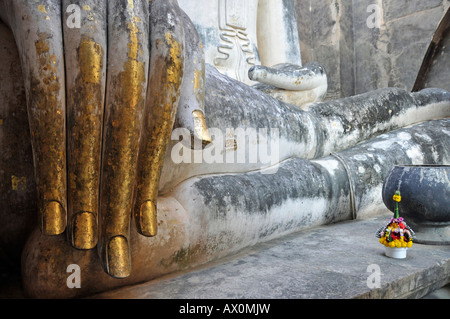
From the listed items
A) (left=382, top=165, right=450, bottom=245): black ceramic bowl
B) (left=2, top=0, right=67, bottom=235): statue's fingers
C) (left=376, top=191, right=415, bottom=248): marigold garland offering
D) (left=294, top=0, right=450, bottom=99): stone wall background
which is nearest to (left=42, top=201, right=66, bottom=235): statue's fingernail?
(left=2, top=0, right=67, bottom=235): statue's fingers

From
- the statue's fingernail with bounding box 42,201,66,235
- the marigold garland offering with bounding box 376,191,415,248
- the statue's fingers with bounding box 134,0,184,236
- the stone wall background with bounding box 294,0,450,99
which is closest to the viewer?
the statue's fingernail with bounding box 42,201,66,235

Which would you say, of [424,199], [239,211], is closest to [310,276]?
[239,211]

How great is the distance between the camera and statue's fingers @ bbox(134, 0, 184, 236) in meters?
0.78

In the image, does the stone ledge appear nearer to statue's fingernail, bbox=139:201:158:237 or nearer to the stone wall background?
statue's fingernail, bbox=139:201:158:237

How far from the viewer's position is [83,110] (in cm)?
69

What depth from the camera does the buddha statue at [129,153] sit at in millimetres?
687

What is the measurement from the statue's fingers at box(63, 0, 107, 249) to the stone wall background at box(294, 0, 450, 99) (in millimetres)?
3305

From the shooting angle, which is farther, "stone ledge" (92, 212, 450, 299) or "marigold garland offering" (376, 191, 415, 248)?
"marigold garland offering" (376, 191, 415, 248)

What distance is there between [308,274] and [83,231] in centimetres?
55

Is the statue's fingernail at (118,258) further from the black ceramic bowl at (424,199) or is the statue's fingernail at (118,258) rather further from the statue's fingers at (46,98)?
the black ceramic bowl at (424,199)

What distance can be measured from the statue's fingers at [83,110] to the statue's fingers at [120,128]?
0.07 feet

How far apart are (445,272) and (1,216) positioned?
3.71ft

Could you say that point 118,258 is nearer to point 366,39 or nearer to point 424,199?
point 424,199

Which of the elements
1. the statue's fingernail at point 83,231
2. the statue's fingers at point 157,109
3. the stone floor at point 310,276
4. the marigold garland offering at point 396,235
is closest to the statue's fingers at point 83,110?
the statue's fingernail at point 83,231
